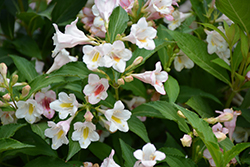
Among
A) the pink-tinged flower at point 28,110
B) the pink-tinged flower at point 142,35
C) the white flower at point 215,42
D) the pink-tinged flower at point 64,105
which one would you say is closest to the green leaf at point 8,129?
the pink-tinged flower at point 28,110

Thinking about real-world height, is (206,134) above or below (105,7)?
below

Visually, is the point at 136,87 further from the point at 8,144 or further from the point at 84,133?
the point at 8,144

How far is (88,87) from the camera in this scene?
39.2 inches

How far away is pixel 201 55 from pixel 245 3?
11.3 inches

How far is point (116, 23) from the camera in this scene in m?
1.09

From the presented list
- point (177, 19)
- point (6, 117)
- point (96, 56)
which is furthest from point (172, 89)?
point (6, 117)

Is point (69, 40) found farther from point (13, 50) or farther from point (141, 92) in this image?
point (13, 50)

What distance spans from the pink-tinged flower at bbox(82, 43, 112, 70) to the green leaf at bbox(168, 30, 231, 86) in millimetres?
402

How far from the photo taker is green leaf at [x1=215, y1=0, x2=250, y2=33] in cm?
109

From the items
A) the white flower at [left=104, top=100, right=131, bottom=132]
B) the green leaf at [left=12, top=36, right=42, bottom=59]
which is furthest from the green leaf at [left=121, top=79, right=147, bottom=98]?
the green leaf at [left=12, top=36, right=42, bottom=59]

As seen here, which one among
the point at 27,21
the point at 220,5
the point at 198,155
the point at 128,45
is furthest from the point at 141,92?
the point at 27,21

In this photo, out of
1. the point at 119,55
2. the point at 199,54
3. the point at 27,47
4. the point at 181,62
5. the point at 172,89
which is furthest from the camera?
the point at 27,47

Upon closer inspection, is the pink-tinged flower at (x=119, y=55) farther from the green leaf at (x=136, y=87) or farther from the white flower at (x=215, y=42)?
the white flower at (x=215, y=42)

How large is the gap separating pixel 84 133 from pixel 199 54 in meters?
0.61
